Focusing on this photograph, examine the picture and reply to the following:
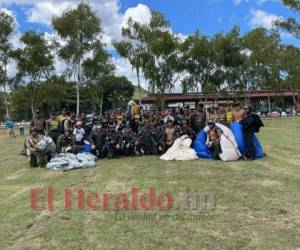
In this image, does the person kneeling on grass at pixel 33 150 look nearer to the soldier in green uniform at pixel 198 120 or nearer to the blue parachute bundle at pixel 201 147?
the blue parachute bundle at pixel 201 147

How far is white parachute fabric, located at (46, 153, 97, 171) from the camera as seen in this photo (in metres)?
8.62

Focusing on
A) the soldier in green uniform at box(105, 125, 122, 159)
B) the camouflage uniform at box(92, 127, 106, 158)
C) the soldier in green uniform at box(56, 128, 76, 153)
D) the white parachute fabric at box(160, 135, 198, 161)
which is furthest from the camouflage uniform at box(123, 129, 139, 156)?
the soldier in green uniform at box(56, 128, 76, 153)

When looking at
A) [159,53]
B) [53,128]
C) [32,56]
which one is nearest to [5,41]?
[32,56]

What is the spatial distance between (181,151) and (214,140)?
921 mm

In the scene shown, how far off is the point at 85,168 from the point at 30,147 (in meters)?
1.85

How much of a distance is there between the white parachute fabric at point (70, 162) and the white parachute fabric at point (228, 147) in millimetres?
3254

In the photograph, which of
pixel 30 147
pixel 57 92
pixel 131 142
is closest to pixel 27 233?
pixel 30 147

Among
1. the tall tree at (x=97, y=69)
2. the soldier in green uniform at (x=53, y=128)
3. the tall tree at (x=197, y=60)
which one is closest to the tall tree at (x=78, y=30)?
the tall tree at (x=97, y=69)

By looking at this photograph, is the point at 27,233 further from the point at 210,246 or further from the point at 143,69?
the point at 143,69

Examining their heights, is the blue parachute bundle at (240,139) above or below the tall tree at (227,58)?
below

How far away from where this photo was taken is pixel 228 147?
8938mm

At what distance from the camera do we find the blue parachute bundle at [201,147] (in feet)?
30.9

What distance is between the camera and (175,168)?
8008mm

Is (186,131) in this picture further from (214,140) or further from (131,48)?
(131,48)
